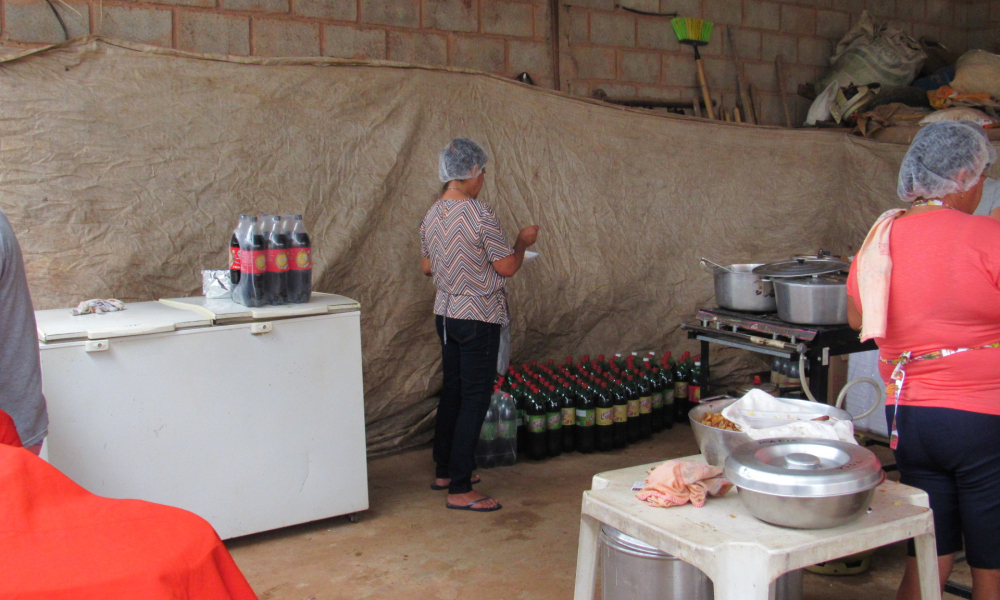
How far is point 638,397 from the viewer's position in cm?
411

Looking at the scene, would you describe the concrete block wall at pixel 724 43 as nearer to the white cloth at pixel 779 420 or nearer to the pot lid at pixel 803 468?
the white cloth at pixel 779 420

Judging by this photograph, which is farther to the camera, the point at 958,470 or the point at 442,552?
the point at 442,552

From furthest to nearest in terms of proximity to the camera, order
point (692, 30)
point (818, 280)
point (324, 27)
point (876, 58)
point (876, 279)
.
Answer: point (876, 58) < point (692, 30) < point (324, 27) < point (818, 280) < point (876, 279)

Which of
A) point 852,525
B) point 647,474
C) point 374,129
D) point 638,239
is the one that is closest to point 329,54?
point 374,129

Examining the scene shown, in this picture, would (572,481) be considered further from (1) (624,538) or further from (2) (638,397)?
(1) (624,538)

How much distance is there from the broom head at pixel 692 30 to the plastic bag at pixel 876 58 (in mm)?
1078

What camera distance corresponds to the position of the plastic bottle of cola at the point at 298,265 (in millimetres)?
2908

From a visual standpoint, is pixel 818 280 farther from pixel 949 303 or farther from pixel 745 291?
pixel 949 303

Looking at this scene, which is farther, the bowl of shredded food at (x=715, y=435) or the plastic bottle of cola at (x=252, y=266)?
the plastic bottle of cola at (x=252, y=266)

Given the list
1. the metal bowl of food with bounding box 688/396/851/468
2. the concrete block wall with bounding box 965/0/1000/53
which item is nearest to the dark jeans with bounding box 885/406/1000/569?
the metal bowl of food with bounding box 688/396/851/468

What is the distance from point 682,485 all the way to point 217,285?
2.15 metres

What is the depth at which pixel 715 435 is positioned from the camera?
1.74 meters

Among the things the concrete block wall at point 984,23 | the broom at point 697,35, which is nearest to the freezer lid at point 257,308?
the broom at point 697,35

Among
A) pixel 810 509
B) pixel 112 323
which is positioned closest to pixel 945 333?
pixel 810 509
